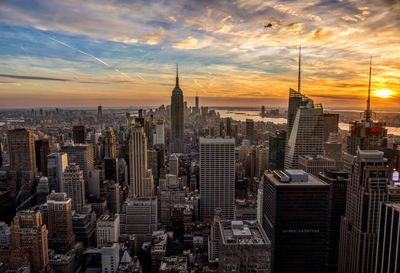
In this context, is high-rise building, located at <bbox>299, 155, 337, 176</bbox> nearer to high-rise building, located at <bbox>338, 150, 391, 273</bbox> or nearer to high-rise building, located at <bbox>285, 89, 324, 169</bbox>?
high-rise building, located at <bbox>285, 89, 324, 169</bbox>

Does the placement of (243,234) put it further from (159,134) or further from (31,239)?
(159,134)

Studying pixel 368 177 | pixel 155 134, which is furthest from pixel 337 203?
pixel 155 134

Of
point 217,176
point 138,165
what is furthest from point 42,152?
point 217,176

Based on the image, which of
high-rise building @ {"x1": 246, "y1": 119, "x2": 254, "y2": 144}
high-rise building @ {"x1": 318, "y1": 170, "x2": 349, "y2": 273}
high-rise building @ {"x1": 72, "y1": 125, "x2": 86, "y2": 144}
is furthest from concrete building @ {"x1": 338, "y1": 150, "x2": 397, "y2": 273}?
high-rise building @ {"x1": 246, "y1": 119, "x2": 254, "y2": 144}

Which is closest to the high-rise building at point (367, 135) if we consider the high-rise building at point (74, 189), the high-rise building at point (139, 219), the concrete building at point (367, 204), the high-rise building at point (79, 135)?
the concrete building at point (367, 204)

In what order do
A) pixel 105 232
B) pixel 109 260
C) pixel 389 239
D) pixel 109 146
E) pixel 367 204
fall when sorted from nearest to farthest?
pixel 389 239
pixel 367 204
pixel 109 260
pixel 105 232
pixel 109 146

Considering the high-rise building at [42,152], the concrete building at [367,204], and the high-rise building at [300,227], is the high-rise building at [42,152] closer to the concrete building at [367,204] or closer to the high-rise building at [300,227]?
the high-rise building at [300,227]
